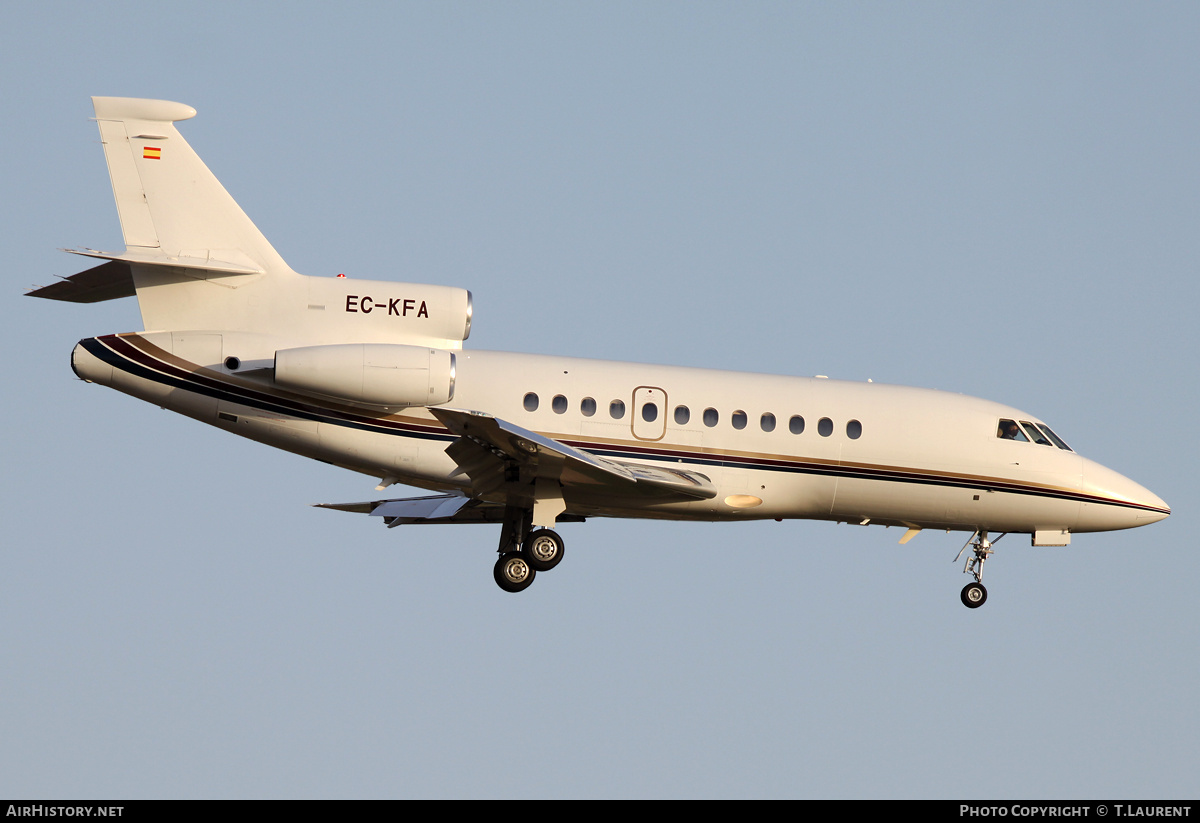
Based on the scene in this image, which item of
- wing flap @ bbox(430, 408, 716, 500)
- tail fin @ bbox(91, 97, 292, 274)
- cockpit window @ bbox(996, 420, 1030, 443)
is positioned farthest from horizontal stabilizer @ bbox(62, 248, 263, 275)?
cockpit window @ bbox(996, 420, 1030, 443)

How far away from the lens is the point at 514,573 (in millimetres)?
22438

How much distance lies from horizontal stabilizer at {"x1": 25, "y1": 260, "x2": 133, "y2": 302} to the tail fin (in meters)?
0.42

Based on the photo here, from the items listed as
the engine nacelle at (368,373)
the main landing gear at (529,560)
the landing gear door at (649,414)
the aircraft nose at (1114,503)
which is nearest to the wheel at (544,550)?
the main landing gear at (529,560)

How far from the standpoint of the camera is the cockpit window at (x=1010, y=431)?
24.6 m

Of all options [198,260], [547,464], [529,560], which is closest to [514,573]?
[529,560]

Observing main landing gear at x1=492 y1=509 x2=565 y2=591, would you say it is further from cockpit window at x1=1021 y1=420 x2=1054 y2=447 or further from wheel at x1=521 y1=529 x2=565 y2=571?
cockpit window at x1=1021 y1=420 x2=1054 y2=447

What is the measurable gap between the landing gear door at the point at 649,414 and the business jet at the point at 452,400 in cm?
2

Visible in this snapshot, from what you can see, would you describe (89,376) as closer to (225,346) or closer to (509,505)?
(225,346)

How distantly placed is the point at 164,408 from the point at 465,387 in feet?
15.7

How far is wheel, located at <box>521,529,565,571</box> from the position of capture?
2238 centimetres

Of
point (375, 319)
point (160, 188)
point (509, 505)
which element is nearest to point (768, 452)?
point (509, 505)

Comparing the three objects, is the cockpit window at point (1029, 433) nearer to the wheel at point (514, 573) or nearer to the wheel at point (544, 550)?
the wheel at point (544, 550)

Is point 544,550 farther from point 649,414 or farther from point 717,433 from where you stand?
Result: point 717,433

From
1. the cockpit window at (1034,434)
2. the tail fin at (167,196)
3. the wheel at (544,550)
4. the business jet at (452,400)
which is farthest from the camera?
the cockpit window at (1034,434)
